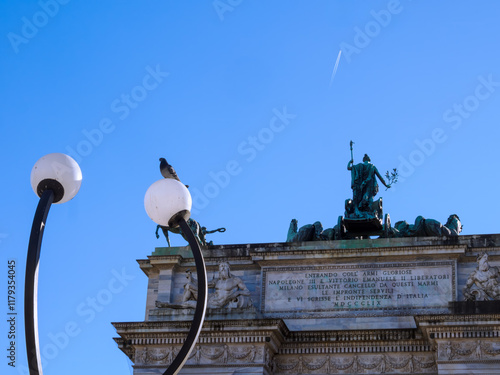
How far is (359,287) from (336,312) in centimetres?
102

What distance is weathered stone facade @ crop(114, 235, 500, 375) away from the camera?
24047 millimetres

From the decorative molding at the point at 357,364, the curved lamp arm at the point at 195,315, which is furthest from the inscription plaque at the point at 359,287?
the curved lamp arm at the point at 195,315

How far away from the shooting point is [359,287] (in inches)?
1045

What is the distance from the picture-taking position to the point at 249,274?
27.6 meters

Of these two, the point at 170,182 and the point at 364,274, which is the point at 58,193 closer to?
the point at 170,182

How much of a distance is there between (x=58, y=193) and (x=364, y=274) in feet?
54.1

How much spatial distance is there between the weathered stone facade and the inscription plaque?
29 mm

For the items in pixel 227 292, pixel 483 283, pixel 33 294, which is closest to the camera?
pixel 33 294

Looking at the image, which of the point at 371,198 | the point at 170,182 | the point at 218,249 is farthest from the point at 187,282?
the point at 170,182

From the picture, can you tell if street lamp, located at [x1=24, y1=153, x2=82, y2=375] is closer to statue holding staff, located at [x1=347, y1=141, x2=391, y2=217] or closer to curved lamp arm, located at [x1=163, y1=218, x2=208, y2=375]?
curved lamp arm, located at [x1=163, y1=218, x2=208, y2=375]

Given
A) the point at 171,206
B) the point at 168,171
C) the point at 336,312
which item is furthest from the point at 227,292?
the point at 171,206

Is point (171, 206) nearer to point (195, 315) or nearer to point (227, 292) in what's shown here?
point (195, 315)

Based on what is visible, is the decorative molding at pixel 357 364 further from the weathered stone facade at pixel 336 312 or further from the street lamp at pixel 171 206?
the street lamp at pixel 171 206

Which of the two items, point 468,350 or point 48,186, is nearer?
point 48,186
